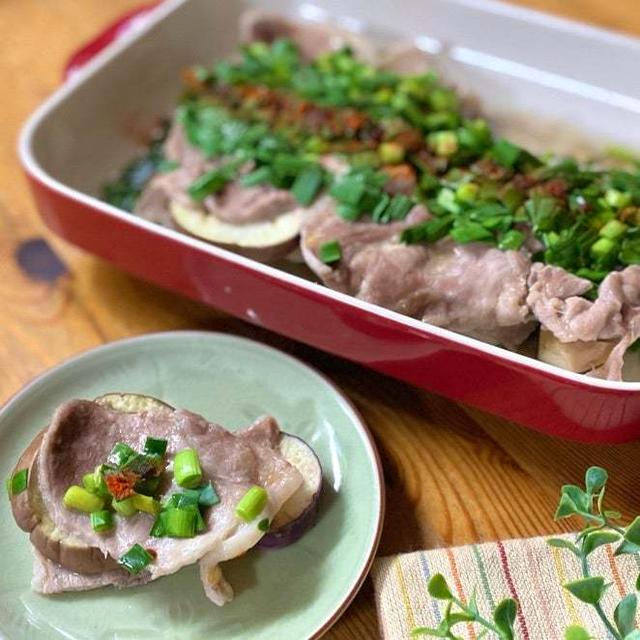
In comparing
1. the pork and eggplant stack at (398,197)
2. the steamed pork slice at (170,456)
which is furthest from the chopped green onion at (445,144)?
the steamed pork slice at (170,456)

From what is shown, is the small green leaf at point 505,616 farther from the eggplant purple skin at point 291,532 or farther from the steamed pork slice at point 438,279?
the steamed pork slice at point 438,279

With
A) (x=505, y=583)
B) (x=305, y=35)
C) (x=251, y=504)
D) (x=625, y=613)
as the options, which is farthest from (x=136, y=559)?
(x=305, y=35)

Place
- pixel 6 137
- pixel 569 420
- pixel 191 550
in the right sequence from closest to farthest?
pixel 191 550 → pixel 569 420 → pixel 6 137

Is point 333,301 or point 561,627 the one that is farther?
point 333,301

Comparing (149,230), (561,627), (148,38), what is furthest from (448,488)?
(148,38)

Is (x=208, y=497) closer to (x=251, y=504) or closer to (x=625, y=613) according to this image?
(x=251, y=504)

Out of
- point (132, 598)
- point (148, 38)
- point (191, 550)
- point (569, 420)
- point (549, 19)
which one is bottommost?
point (132, 598)

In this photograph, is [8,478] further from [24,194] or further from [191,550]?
[24,194]
